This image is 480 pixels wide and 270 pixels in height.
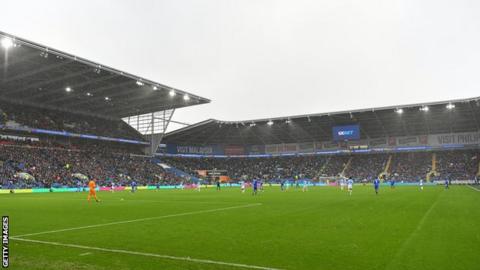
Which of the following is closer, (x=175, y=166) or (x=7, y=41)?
(x=7, y=41)

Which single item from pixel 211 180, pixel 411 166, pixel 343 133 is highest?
pixel 343 133

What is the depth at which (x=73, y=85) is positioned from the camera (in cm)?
5825

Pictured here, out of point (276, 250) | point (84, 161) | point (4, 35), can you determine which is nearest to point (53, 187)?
point (84, 161)

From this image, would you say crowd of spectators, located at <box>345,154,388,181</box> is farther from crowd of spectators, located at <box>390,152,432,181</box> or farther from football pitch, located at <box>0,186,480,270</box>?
football pitch, located at <box>0,186,480,270</box>

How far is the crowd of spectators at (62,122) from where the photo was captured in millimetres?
61625

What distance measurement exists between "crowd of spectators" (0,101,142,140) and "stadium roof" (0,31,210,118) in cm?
147

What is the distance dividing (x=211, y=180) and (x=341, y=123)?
3397 centimetres

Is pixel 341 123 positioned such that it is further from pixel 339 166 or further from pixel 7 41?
pixel 7 41

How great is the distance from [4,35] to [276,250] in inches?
1593

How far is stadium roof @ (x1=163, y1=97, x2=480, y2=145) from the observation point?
70500 millimetres

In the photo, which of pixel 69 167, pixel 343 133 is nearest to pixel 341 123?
pixel 343 133

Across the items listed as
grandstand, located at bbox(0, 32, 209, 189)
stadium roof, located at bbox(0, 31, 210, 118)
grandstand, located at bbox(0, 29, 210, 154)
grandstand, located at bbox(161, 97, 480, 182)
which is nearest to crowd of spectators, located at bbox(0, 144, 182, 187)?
grandstand, located at bbox(0, 32, 209, 189)

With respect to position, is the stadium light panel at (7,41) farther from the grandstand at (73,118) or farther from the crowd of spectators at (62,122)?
the crowd of spectators at (62,122)

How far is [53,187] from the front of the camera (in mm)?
52688
